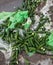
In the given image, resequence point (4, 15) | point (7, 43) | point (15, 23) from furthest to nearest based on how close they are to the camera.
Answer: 1. point (4, 15)
2. point (15, 23)
3. point (7, 43)

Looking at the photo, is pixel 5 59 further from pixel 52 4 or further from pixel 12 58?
pixel 52 4

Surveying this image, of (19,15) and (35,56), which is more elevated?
(19,15)

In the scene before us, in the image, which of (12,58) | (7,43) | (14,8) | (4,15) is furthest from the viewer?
(14,8)

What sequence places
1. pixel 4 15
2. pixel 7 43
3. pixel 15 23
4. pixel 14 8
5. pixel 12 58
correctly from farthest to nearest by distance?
pixel 14 8, pixel 4 15, pixel 15 23, pixel 7 43, pixel 12 58

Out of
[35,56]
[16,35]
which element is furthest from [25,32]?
[35,56]

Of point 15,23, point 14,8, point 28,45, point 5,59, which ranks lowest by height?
point 5,59

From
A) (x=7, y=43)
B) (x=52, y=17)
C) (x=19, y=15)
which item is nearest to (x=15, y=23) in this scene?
(x=19, y=15)

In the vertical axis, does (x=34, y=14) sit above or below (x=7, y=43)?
above

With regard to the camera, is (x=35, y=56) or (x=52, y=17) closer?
(x=35, y=56)

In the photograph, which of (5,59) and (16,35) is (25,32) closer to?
(16,35)
